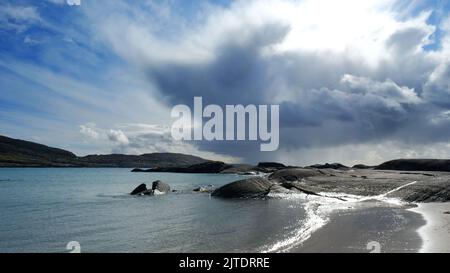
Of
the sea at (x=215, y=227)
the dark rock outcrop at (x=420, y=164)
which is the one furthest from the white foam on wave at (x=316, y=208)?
the dark rock outcrop at (x=420, y=164)

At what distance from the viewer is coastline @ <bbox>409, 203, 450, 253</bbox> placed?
16203 mm

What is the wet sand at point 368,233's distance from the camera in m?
17.0

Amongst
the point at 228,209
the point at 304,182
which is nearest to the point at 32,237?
the point at 228,209

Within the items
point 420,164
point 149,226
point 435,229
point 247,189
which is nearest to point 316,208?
point 435,229

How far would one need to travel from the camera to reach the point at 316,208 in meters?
31.6

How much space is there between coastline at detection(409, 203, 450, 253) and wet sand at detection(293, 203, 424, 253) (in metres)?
0.31

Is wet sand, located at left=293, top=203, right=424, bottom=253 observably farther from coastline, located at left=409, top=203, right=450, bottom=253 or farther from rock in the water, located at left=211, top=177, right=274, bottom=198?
rock in the water, located at left=211, top=177, right=274, bottom=198

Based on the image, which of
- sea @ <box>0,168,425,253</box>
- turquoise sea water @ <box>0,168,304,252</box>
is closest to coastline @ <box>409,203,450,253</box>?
sea @ <box>0,168,425,253</box>

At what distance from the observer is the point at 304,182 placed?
4706cm
